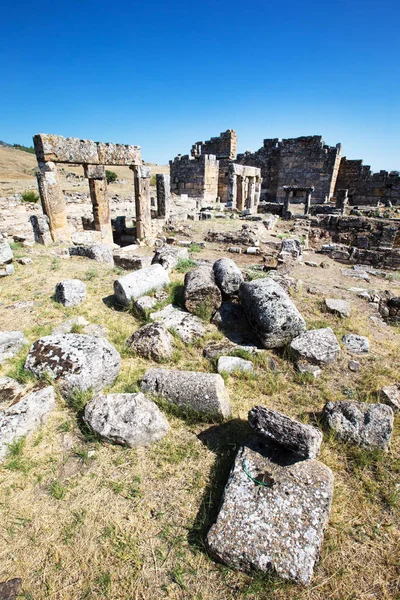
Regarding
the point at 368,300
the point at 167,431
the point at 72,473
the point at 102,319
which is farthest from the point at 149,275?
the point at 368,300

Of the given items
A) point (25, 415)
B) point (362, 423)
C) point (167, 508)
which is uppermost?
point (25, 415)

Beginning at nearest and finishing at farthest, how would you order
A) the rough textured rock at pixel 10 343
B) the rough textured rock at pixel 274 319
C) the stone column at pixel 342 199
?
the rough textured rock at pixel 10 343 → the rough textured rock at pixel 274 319 → the stone column at pixel 342 199

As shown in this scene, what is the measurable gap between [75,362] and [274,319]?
2646 mm

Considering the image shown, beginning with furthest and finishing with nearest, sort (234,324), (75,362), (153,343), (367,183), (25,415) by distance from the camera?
(367,183)
(234,324)
(153,343)
(75,362)
(25,415)

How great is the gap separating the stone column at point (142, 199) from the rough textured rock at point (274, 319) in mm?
8720

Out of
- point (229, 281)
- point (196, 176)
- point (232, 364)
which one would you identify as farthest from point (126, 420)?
point (196, 176)

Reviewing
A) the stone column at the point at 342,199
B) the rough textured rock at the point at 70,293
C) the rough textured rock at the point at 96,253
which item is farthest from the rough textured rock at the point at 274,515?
the stone column at the point at 342,199

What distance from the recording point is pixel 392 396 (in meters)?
3.44

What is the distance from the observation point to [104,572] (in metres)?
2.01

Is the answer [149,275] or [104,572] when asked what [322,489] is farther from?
[149,275]

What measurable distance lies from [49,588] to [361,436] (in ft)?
9.08

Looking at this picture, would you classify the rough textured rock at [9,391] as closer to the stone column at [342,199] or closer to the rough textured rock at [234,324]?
the rough textured rock at [234,324]

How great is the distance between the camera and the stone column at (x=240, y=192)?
20.3 metres

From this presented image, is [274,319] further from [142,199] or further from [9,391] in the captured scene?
[142,199]
